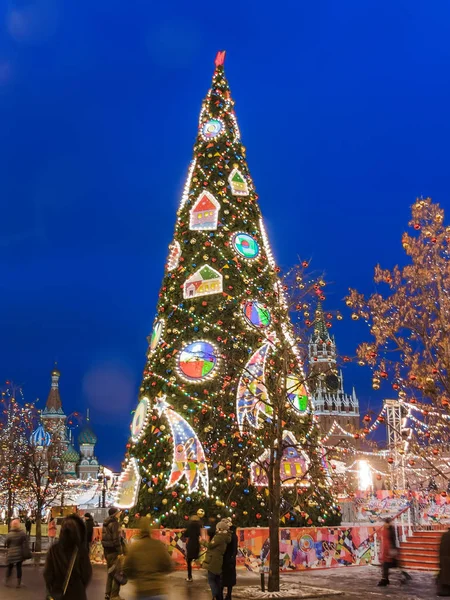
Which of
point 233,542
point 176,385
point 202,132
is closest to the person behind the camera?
point 233,542

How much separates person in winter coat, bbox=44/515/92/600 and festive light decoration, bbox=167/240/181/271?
15416 millimetres

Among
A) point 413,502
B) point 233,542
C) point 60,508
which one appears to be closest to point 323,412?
point 60,508

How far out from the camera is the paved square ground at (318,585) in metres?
12.2

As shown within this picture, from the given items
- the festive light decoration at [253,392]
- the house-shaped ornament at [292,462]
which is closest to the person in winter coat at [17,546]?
the festive light decoration at [253,392]

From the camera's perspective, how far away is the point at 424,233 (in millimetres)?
13508

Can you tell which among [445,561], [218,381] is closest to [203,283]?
[218,381]

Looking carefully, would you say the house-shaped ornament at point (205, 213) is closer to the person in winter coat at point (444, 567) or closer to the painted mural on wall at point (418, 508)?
the painted mural on wall at point (418, 508)

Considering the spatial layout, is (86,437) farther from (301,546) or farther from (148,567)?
(148,567)

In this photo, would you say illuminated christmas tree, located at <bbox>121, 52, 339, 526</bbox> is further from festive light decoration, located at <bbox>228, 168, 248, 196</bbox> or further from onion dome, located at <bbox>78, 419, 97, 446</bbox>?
onion dome, located at <bbox>78, 419, 97, 446</bbox>

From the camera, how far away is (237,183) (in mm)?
21250

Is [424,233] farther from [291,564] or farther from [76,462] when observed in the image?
[76,462]

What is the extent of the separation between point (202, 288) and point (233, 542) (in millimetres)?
9984

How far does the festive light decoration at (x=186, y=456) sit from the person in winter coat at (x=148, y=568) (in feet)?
36.5

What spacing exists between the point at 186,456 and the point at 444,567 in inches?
411
